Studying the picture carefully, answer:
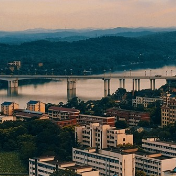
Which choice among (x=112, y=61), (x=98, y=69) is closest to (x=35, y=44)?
(x=112, y=61)

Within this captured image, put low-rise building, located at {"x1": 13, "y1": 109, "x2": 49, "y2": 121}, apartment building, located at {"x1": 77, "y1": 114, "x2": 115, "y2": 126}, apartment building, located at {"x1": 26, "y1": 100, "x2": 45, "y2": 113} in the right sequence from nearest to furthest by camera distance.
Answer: apartment building, located at {"x1": 77, "y1": 114, "x2": 115, "y2": 126} → low-rise building, located at {"x1": 13, "y1": 109, "x2": 49, "y2": 121} → apartment building, located at {"x1": 26, "y1": 100, "x2": 45, "y2": 113}

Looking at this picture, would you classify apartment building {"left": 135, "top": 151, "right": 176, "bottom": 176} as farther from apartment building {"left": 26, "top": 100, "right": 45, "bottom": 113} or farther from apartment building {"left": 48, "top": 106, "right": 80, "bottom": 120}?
apartment building {"left": 26, "top": 100, "right": 45, "bottom": 113}

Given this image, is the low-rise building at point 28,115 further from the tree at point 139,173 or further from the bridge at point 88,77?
the bridge at point 88,77

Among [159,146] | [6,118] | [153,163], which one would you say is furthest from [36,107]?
[153,163]

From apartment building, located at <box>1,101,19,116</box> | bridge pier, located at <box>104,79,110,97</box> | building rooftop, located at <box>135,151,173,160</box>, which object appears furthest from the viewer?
bridge pier, located at <box>104,79,110,97</box>

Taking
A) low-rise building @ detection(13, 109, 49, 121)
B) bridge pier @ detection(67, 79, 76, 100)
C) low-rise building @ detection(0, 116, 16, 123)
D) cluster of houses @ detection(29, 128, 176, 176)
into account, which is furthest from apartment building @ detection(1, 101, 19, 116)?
bridge pier @ detection(67, 79, 76, 100)

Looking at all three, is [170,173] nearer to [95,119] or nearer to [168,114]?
[95,119]

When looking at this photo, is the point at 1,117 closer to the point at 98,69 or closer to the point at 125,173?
the point at 125,173
